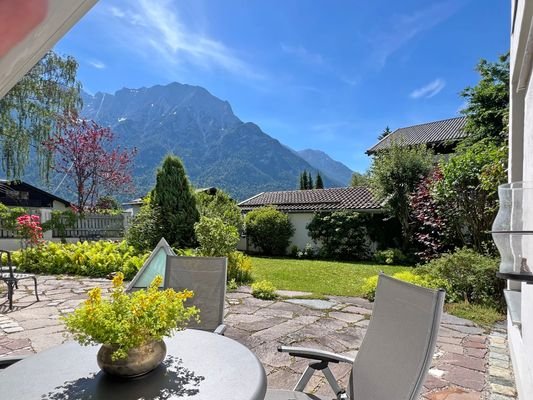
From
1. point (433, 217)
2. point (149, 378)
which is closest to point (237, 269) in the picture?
point (149, 378)

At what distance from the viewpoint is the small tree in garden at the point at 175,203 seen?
1065 cm

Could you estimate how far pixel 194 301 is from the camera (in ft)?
10.1

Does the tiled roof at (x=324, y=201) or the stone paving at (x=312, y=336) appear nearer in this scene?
the stone paving at (x=312, y=336)

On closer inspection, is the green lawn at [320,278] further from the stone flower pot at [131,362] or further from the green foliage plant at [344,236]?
the stone flower pot at [131,362]

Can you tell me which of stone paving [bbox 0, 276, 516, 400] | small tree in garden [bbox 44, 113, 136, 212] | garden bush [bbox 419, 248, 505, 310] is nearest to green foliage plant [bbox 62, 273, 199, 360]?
stone paving [bbox 0, 276, 516, 400]

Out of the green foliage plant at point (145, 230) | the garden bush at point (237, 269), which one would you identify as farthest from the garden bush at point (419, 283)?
the green foliage plant at point (145, 230)

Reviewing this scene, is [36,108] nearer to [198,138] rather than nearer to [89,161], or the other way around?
[89,161]

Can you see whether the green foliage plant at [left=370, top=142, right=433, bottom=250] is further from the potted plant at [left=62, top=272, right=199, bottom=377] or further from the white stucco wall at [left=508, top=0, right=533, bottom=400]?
the potted plant at [left=62, top=272, right=199, bottom=377]

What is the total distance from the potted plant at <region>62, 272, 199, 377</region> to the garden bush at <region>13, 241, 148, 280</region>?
6.55 metres

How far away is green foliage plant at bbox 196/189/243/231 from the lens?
11781mm

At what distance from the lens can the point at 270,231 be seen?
15734 millimetres

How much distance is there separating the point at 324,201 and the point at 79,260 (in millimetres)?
11779

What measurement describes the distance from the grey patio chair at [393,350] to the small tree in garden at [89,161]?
19768 mm

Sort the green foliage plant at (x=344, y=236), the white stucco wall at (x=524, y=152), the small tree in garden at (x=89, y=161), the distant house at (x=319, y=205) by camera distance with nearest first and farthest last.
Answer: the white stucco wall at (x=524, y=152), the green foliage plant at (x=344, y=236), the distant house at (x=319, y=205), the small tree in garden at (x=89, y=161)
